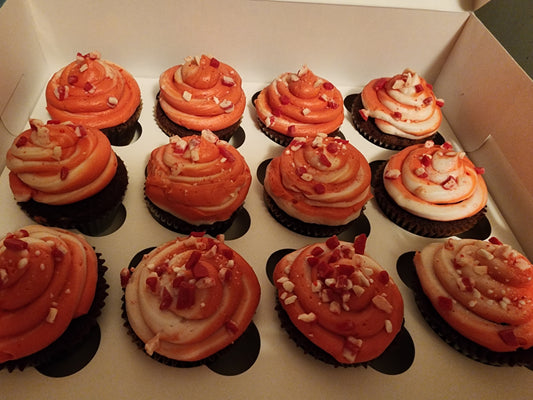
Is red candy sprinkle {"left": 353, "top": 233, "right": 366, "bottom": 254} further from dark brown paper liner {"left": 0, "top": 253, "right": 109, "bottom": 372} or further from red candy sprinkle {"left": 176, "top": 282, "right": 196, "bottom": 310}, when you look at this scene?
dark brown paper liner {"left": 0, "top": 253, "right": 109, "bottom": 372}

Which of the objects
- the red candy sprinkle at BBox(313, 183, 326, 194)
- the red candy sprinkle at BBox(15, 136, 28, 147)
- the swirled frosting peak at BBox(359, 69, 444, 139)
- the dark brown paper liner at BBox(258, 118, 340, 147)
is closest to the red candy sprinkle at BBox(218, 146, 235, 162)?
the red candy sprinkle at BBox(313, 183, 326, 194)

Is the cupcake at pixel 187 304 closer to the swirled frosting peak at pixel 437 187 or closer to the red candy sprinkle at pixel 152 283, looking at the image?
the red candy sprinkle at pixel 152 283

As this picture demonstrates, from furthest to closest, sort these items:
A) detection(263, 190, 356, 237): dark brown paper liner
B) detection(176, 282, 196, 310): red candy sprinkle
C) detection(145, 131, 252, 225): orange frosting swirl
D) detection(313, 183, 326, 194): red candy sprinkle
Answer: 1. detection(263, 190, 356, 237): dark brown paper liner
2. detection(313, 183, 326, 194): red candy sprinkle
3. detection(145, 131, 252, 225): orange frosting swirl
4. detection(176, 282, 196, 310): red candy sprinkle

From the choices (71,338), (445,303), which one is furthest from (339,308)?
(71,338)

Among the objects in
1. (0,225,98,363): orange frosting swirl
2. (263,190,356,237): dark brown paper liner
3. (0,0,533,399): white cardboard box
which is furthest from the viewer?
(263,190,356,237): dark brown paper liner

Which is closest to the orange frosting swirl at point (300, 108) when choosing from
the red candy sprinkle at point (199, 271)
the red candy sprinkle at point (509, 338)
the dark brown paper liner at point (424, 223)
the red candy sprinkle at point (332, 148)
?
the red candy sprinkle at point (332, 148)

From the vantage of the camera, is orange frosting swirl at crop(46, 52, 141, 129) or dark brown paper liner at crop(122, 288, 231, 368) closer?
dark brown paper liner at crop(122, 288, 231, 368)

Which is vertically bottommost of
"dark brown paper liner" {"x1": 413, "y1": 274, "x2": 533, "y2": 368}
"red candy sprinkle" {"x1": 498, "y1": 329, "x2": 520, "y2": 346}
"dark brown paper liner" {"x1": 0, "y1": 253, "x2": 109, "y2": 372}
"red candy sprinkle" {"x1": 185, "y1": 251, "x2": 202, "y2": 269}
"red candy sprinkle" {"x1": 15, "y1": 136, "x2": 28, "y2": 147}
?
"dark brown paper liner" {"x1": 413, "y1": 274, "x2": 533, "y2": 368}

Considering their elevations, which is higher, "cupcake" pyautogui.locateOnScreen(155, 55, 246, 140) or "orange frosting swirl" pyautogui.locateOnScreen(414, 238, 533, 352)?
"cupcake" pyautogui.locateOnScreen(155, 55, 246, 140)
